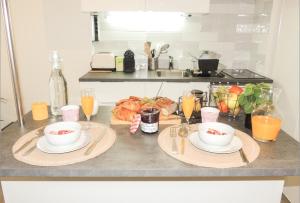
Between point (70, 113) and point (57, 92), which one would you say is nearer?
point (70, 113)

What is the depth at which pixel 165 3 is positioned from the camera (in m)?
2.53

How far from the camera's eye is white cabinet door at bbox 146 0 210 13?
99.7 inches

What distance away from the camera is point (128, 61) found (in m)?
2.96

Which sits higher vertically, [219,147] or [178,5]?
[178,5]

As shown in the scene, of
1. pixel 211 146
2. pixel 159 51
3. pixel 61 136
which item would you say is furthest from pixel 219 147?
pixel 159 51

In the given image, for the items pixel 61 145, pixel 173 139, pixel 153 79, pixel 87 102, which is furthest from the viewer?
pixel 153 79

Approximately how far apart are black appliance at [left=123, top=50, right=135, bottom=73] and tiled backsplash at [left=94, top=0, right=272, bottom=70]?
20 centimetres

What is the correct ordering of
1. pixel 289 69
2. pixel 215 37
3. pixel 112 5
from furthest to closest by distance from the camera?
pixel 215 37, pixel 112 5, pixel 289 69

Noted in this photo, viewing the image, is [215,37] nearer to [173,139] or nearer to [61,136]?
[173,139]

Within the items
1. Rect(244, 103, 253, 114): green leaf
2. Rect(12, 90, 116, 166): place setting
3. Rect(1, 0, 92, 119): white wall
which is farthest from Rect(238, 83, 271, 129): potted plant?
Rect(1, 0, 92, 119): white wall

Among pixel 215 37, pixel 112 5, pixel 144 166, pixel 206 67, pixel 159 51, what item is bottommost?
pixel 144 166

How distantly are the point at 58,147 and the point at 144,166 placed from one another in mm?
366

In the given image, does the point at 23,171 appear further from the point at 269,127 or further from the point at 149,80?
the point at 149,80
